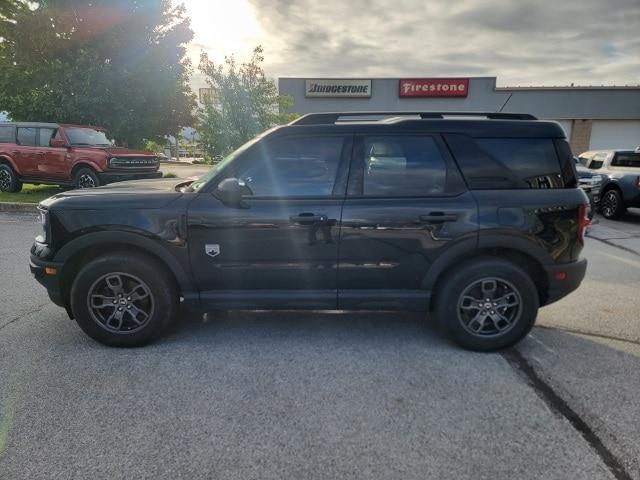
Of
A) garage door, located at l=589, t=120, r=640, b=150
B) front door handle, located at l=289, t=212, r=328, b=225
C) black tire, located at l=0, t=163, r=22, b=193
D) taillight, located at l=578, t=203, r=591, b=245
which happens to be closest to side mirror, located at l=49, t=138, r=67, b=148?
black tire, located at l=0, t=163, r=22, b=193

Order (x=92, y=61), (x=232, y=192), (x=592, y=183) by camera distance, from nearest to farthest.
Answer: (x=232, y=192)
(x=592, y=183)
(x=92, y=61)

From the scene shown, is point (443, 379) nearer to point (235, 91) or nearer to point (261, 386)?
point (261, 386)

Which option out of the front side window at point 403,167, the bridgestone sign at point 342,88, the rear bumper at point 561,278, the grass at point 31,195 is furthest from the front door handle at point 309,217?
the bridgestone sign at point 342,88

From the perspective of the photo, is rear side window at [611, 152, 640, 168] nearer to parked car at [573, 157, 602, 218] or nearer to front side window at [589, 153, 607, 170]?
front side window at [589, 153, 607, 170]

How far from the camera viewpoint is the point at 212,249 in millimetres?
3283

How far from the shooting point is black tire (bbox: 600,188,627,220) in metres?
9.88

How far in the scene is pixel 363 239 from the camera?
3.24 m

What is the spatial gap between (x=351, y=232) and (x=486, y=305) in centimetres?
124

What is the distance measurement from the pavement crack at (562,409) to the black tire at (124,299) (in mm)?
2736

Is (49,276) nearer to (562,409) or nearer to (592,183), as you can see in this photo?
(562,409)

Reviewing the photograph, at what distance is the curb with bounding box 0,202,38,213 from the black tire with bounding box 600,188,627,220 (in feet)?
44.8

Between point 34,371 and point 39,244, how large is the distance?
1.03 m

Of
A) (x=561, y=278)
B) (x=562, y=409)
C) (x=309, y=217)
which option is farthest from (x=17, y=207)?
(x=562, y=409)

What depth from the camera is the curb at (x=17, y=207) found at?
984 centimetres
